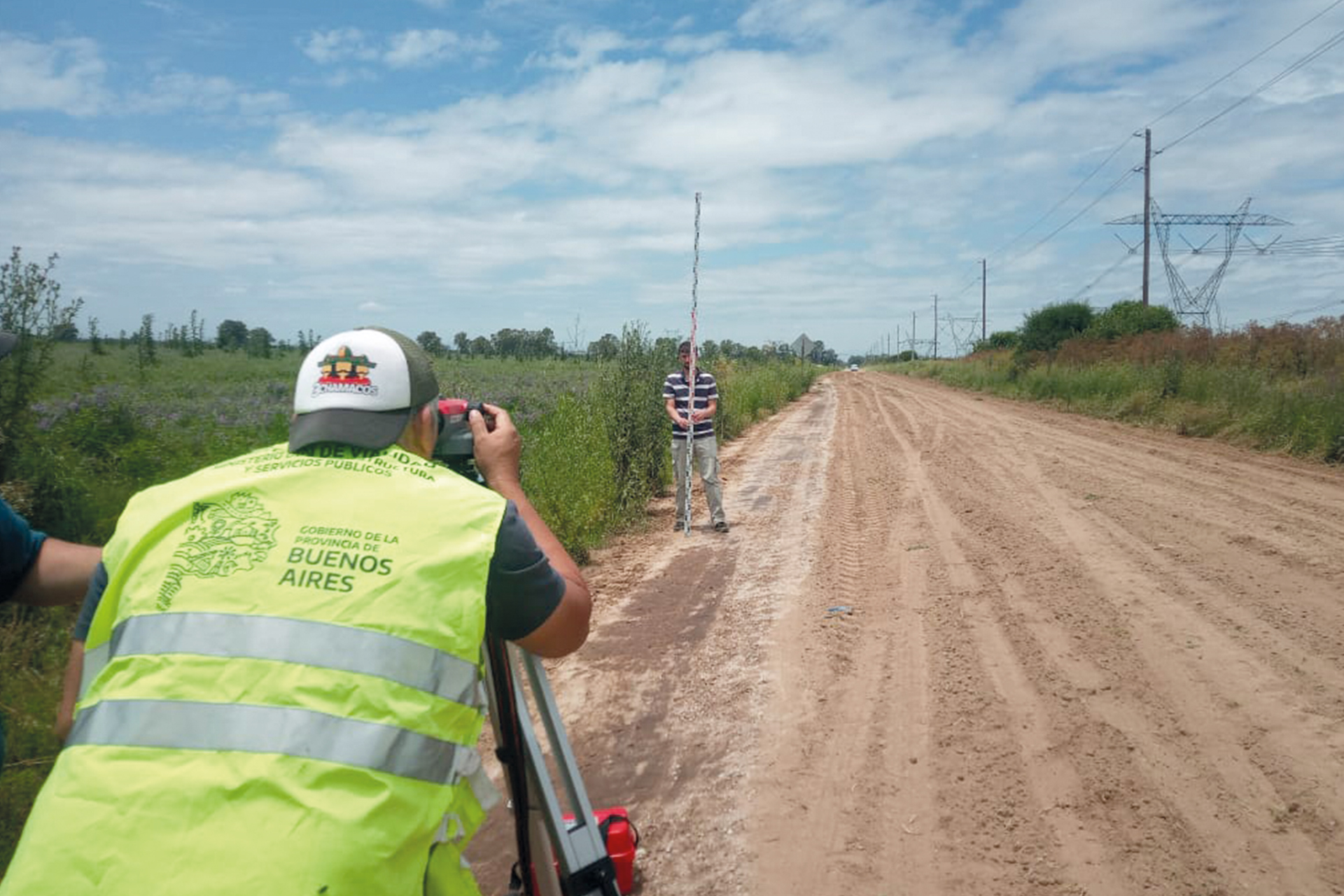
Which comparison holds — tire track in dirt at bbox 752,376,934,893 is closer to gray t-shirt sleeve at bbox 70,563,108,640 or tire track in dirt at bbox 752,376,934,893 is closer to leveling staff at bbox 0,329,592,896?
leveling staff at bbox 0,329,592,896

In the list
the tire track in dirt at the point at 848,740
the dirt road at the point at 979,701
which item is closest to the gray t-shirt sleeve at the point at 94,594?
the dirt road at the point at 979,701

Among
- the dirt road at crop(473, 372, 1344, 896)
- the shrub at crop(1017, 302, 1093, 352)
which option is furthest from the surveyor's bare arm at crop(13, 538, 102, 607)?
the shrub at crop(1017, 302, 1093, 352)

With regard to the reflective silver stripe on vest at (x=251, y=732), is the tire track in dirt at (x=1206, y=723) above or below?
below

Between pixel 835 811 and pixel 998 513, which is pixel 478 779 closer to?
pixel 835 811

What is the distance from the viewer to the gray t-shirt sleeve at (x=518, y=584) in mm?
1606

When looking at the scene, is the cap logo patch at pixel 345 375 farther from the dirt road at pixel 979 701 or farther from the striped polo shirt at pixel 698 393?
the striped polo shirt at pixel 698 393

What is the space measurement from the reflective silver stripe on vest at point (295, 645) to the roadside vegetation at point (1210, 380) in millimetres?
15759

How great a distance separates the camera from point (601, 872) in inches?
78.6

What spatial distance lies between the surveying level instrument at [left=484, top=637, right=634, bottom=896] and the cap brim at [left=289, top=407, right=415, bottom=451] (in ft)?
1.78

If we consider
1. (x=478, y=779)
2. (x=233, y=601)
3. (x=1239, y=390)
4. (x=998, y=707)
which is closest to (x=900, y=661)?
(x=998, y=707)

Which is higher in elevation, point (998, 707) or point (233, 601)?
point (233, 601)

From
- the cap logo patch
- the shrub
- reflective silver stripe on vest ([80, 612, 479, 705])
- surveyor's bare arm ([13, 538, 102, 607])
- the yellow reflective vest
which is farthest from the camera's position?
the shrub

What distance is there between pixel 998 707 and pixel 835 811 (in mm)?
1389

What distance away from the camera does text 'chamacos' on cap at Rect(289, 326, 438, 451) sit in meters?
1.68
